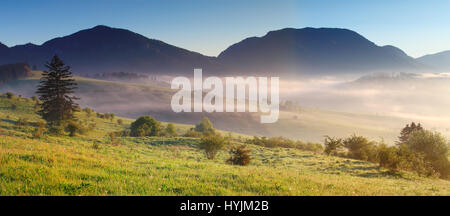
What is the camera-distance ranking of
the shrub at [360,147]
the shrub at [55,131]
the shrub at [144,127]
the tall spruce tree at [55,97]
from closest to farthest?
the shrub at [55,131] < the shrub at [360,147] < the tall spruce tree at [55,97] < the shrub at [144,127]

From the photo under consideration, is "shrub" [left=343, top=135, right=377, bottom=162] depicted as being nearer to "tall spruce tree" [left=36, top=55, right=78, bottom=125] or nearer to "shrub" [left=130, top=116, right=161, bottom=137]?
"shrub" [left=130, top=116, right=161, bottom=137]

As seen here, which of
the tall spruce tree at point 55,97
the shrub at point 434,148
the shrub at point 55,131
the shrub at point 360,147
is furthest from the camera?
the tall spruce tree at point 55,97

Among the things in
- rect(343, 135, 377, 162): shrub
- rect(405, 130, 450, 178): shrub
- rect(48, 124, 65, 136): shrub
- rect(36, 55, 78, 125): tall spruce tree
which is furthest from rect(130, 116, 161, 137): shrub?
rect(405, 130, 450, 178): shrub

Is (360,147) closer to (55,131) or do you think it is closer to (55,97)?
(55,131)

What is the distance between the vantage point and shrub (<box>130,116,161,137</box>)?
52875 millimetres

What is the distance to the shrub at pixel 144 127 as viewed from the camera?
52875 mm

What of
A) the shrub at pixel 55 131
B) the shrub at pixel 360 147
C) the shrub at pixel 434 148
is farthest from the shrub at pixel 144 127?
the shrub at pixel 434 148

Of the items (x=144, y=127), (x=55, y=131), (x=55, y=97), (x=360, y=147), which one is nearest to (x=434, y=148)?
(x=360, y=147)

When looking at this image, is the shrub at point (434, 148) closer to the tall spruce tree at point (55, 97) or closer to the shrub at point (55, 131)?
the shrub at point (55, 131)

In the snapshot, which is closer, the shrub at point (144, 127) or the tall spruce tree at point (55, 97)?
the tall spruce tree at point (55, 97)

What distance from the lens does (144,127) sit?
5481 centimetres

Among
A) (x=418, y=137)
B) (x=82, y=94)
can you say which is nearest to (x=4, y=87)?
(x=82, y=94)
